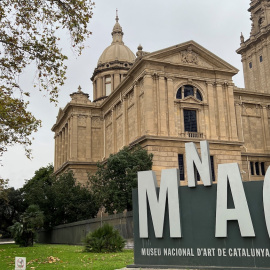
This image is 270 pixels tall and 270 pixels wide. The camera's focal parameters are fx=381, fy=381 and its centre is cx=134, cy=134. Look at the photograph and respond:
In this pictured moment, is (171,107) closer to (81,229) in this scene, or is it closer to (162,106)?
(162,106)

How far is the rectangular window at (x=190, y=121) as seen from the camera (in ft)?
132

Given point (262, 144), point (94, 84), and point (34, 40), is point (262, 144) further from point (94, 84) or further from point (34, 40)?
point (34, 40)

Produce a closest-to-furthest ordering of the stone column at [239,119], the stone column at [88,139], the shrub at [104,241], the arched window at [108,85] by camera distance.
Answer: the shrub at [104,241] → the stone column at [239,119] → the stone column at [88,139] → the arched window at [108,85]

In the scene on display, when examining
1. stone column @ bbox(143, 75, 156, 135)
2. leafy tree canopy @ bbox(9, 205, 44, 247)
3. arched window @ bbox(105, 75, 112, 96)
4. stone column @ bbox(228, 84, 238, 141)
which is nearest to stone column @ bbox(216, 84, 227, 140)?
stone column @ bbox(228, 84, 238, 141)

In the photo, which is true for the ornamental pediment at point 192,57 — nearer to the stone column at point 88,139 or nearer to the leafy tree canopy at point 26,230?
the stone column at point 88,139

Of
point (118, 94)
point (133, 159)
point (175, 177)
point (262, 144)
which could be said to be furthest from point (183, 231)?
point (262, 144)

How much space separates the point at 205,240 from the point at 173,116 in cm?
2776

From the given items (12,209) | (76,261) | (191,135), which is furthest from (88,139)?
(76,261)

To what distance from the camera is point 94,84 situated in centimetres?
7056

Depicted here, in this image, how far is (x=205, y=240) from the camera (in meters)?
11.7

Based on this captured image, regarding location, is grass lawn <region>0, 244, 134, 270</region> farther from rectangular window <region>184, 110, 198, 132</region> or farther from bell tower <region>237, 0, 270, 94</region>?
bell tower <region>237, 0, 270, 94</region>

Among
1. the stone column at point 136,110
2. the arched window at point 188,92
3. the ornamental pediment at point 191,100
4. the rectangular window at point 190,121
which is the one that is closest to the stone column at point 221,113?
the arched window at point 188,92

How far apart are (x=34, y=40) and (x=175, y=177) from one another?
287 inches

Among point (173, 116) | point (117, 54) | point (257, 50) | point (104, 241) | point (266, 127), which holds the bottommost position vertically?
point (104, 241)
